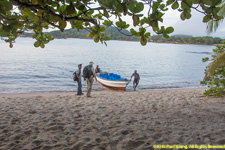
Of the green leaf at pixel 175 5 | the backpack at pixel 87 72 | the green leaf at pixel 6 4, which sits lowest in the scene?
the backpack at pixel 87 72

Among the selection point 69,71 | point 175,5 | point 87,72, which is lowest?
point 69,71

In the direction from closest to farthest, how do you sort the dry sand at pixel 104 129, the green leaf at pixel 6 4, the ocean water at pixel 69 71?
the green leaf at pixel 6 4
the dry sand at pixel 104 129
the ocean water at pixel 69 71

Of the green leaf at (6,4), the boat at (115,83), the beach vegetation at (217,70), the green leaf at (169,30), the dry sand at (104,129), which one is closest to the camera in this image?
the green leaf at (6,4)

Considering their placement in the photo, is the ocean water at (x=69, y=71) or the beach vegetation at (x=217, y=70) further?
the ocean water at (x=69, y=71)

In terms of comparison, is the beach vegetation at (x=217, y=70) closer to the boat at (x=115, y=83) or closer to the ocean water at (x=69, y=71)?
the boat at (x=115, y=83)

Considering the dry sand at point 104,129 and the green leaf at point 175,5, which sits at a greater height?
the green leaf at point 175,5

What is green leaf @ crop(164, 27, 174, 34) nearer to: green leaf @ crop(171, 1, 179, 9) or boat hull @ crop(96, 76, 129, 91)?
green leaf @ crop(171, 1, 179, 9)

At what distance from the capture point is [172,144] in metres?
3.15

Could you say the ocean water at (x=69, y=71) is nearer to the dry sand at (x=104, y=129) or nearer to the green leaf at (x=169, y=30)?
the dry sand at (x=104, y=129)

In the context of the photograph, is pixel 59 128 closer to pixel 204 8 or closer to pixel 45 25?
pixel 45 25

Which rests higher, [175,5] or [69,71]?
[175,5]

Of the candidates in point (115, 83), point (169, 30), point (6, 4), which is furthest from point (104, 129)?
point (115, 83)

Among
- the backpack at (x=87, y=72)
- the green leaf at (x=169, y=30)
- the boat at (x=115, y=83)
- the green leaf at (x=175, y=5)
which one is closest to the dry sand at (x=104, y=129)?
the green leaf at (x=169, y=30)

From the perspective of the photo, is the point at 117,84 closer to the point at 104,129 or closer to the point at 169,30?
the point at 104,129
